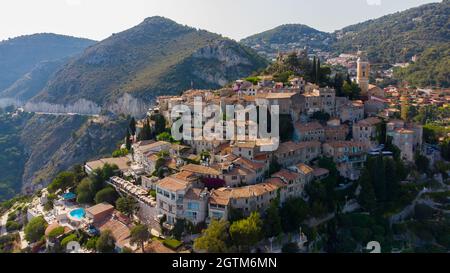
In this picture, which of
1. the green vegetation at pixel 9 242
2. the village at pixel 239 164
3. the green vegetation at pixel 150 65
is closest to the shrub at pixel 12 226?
the village at pixel 239 164

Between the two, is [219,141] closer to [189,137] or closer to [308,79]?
[189,137]

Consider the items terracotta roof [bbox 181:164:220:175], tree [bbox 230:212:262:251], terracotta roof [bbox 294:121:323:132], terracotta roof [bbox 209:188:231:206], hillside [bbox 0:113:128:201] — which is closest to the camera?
tree [bbox 230:212:262:251]

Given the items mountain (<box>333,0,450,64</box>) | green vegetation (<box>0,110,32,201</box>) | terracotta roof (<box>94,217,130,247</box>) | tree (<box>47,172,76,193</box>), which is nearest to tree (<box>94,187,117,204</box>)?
terracotta roof (<box>94,217,130,247</box>)

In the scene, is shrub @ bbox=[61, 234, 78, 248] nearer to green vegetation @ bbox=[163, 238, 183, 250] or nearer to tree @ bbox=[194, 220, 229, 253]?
green vegetation @ bbox=[163, 238, 183, 250]

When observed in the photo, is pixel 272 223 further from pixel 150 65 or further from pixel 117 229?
A: pixel 150 65

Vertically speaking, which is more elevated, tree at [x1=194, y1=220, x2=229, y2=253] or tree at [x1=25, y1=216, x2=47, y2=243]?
tree at [x1=194, y1=220, x2=229, y2=253]

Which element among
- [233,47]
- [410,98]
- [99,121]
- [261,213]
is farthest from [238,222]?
[233,47]
